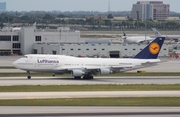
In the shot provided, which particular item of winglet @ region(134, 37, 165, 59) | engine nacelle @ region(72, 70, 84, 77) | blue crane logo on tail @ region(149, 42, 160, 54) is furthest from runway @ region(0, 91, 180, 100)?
blue crane logo on tail @ region(149, 42, 160, 54)

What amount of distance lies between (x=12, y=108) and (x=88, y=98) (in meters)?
9.06

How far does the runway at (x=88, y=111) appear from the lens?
131 feet

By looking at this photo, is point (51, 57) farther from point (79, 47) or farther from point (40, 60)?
point (79, 47)

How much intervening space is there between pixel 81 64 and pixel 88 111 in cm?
3281

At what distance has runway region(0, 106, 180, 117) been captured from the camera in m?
39.9

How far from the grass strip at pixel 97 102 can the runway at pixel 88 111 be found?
1.84 metres

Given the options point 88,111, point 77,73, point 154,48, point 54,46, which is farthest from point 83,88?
point 54,46

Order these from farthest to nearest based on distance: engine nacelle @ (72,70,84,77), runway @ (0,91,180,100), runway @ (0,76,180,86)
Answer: engine nacelle @ (72,70,84,77), runway @ (0,76,180,86), runway @ (0,91,180,100)

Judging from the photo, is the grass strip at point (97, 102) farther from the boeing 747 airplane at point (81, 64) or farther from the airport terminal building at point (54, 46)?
the airport terminal building at point (54, 46)

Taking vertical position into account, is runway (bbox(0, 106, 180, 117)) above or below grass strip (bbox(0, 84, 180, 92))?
above

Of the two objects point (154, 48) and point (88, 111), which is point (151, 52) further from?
point (88, 111)

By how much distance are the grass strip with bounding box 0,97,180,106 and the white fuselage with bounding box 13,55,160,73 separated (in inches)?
948

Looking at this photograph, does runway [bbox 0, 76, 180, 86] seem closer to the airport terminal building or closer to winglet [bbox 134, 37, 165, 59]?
winglet [bbox 134, 37, 165, 59]

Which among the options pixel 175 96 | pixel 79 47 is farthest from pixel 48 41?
pixel 175 96
